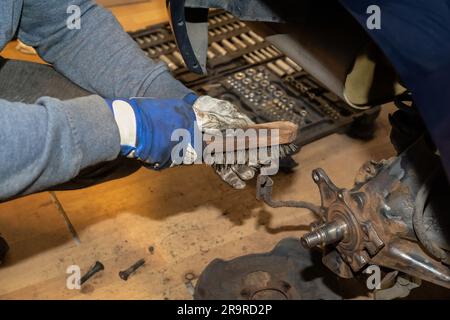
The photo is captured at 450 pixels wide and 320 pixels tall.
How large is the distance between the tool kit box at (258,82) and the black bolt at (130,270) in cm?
60

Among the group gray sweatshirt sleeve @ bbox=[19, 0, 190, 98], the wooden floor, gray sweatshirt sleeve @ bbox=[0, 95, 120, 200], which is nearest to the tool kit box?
the wooden floor

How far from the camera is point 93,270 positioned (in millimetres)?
1319

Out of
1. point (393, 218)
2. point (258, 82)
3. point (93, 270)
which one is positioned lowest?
point (93, 270)

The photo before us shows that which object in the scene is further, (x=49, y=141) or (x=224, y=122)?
(x=224, y=122)

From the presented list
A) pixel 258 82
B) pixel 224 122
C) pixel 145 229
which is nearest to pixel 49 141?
pixel 224 122

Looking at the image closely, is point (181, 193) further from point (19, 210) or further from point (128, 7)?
point (128, 7)

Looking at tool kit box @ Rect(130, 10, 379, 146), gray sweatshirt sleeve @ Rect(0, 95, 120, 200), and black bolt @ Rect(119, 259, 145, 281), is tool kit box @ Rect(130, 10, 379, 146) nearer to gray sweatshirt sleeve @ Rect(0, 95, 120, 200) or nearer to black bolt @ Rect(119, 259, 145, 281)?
black bolt @ Rect(119, 259, 145, 281)

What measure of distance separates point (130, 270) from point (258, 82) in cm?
83

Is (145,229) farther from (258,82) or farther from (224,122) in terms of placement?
(258,82)

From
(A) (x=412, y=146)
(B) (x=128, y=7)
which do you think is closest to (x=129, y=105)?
(A) (x=412, y=146)

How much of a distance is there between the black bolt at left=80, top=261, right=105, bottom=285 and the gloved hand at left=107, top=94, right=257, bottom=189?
1.58 feet

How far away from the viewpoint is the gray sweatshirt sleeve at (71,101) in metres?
0.78

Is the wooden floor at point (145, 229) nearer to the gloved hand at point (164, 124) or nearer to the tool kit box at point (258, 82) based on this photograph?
the tool kit box at point (258, 82)

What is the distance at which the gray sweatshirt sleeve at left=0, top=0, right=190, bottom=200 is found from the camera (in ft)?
2.55
